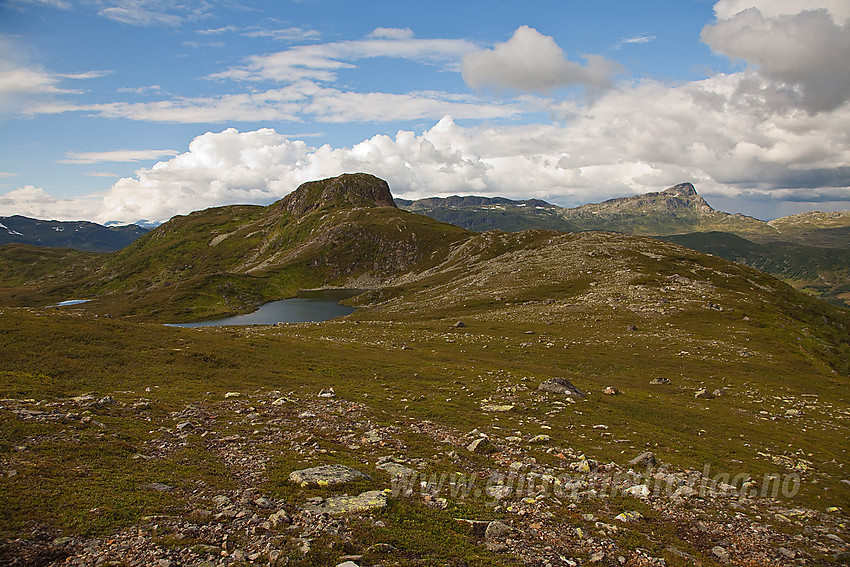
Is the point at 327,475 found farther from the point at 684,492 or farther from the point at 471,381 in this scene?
the point at 471,381

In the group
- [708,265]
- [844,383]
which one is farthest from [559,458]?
[708,265]

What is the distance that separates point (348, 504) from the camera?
574 inches

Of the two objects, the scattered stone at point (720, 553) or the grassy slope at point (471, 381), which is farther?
the grassy slope at point (471, 381)

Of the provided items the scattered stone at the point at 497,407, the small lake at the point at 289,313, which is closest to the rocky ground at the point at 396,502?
the scattered stone at the point at 497,407

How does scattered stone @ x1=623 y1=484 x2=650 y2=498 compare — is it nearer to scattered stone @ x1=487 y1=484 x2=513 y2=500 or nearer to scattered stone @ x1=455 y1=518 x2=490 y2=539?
scattered stone @ x1=487 y1=484 x2=513 y2=500

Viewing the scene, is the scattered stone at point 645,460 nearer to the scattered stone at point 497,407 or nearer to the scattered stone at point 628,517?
the scattered stone at point 628,517

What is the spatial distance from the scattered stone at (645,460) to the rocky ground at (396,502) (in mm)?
71

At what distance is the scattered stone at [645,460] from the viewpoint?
22.1m

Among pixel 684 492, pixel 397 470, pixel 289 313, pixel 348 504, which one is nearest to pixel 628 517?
pixel 684 492

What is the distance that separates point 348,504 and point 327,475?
7.69 ft

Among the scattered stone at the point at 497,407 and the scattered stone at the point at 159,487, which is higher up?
the scattered stone at the point at 159,487

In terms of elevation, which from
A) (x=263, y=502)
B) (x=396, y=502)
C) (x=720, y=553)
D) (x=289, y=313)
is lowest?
(x=289, y=313)

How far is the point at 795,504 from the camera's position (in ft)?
64.5

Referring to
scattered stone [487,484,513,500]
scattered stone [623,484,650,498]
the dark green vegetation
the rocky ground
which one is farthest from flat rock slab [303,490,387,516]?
scattered stone [623,484,650,498]
